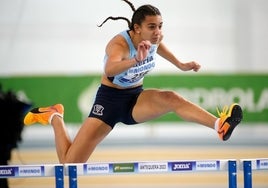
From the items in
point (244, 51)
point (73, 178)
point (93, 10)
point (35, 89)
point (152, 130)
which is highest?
point (93, 10)

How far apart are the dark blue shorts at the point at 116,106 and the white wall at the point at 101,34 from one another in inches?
206

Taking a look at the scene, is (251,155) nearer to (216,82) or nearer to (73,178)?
(216,82)

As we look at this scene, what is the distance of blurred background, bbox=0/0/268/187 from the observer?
30.5 ft

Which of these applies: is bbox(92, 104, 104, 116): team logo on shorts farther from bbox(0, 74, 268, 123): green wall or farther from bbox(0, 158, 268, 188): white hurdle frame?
bbox(0, 74, 268, 123): green wall

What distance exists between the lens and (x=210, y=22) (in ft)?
32.1

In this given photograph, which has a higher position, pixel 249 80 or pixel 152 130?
pixel 249 80

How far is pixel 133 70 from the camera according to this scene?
13.4 ft

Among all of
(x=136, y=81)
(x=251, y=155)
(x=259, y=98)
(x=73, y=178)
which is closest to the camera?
(x=73, y=178)

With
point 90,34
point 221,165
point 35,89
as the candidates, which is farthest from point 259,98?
point 221,165

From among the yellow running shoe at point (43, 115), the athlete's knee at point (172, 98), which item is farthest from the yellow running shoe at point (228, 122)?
the yellow running shoe at point (43, 115)

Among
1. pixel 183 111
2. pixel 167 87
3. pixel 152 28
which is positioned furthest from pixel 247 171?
pixel 167 87

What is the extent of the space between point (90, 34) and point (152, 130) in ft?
5.92

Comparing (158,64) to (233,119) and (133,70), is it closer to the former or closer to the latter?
(133,70)

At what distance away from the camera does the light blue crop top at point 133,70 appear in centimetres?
411
